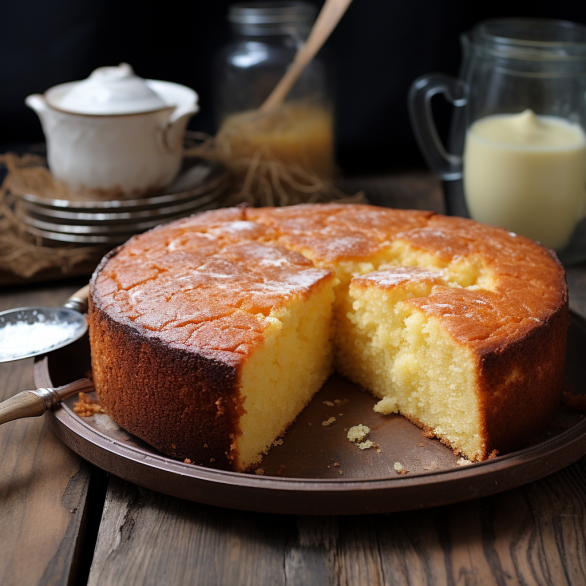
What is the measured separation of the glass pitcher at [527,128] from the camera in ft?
9.66

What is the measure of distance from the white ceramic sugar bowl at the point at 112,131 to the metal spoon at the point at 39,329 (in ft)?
3.01

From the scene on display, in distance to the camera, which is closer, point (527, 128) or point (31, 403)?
point (31, 403)

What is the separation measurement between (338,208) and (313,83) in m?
1.26

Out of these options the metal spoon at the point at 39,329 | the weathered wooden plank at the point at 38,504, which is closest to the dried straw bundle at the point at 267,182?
the metal spoon at the point at 39,329

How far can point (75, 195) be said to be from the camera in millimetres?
3340

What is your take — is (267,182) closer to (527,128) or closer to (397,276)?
(527,128)

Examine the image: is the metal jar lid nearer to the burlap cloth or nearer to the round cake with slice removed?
the burlap cloth

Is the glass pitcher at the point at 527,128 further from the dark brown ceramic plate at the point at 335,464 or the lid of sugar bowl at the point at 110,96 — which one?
the lid of sugar bowl at the point at 110,96

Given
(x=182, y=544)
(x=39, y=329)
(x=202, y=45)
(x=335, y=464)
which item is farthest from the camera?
(x=202, y=45)

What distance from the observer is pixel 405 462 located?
1871 mm

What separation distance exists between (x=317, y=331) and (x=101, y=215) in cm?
137

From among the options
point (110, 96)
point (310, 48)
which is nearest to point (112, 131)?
point (110, 96)

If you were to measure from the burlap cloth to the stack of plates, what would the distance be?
6 cm

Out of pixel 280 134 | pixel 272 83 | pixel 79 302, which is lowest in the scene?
pixel 79 302
